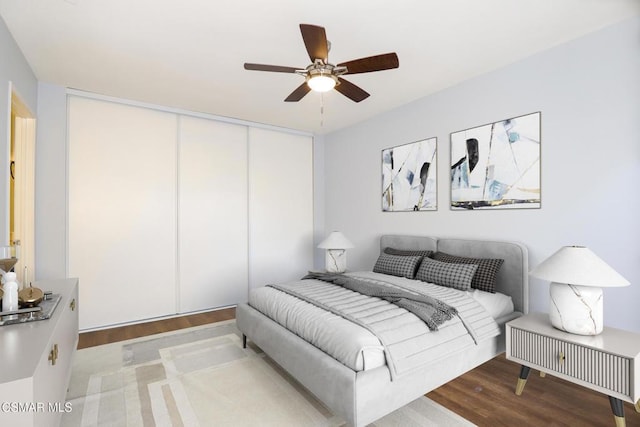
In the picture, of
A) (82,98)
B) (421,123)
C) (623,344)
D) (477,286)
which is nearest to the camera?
(623,344)

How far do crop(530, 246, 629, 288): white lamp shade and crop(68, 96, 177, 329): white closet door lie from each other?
3.96 metres

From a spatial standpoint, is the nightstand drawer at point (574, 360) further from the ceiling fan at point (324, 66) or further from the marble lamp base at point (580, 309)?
the ceiling fan at point (324, 66)

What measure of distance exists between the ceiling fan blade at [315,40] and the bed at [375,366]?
1937mm

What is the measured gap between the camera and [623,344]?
1896 millimetres

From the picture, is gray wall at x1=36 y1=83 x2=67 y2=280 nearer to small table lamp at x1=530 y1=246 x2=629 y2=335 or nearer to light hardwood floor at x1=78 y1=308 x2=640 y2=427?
light hardwood floor at x1=78 y1=308 x2=640 y2=427

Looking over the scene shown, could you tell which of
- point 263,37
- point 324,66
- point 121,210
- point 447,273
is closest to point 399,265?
point 447,273

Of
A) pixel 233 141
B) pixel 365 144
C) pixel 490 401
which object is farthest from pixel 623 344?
pixel 233 141

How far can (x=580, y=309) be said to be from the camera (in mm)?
2021

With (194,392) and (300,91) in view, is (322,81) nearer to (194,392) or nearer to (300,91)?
(300,91)

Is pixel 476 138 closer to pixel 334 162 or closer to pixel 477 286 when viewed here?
pixel 477 286

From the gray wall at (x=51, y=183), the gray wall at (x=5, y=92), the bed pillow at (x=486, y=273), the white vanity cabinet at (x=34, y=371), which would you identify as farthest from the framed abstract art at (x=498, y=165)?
the gray wall at (x=51, y=183)

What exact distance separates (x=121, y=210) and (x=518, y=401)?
4253 mm

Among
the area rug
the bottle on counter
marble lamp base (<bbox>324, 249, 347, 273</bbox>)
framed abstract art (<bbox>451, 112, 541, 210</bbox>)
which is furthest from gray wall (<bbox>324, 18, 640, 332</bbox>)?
the bottle on counter

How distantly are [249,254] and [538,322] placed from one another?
3.55 meters
